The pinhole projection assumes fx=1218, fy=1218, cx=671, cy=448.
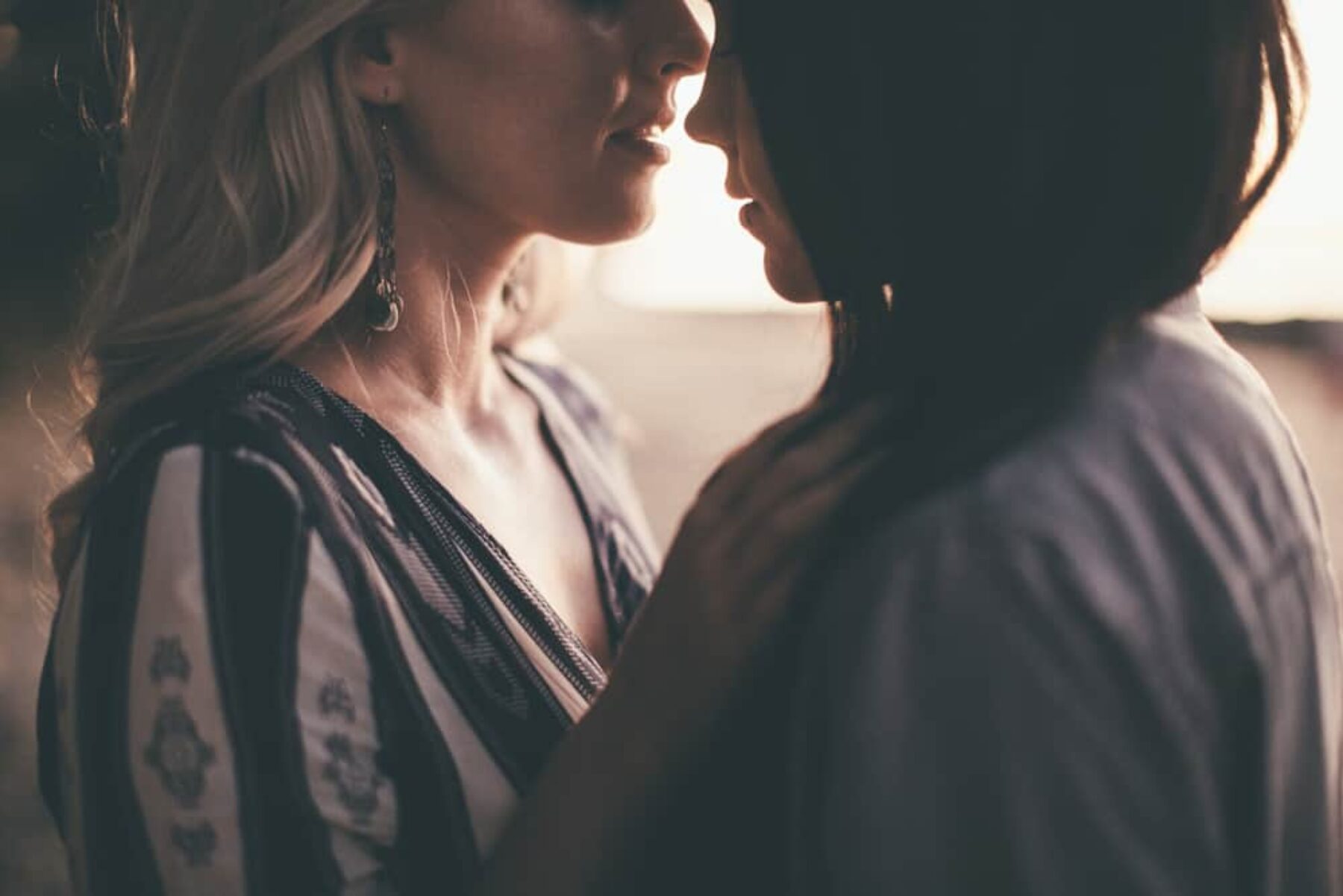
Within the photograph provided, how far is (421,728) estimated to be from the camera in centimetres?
114

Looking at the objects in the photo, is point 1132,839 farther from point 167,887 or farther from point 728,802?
point 167,887

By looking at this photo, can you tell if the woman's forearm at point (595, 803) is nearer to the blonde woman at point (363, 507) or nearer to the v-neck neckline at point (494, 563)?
the blonde woman at point (363, 507)

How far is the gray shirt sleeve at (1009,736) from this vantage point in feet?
2.62

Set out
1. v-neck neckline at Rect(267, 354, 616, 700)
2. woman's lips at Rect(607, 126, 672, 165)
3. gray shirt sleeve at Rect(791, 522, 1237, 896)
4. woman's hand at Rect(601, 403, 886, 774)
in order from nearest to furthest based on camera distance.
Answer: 1. gray shirt sleeve at Rect(791, 522, 1237, 896)
2. woman's hand at Rect(601, 403, 886, 774)
3. v-neck neckline at Rect(267, 354, 616, 700)
4. woman's lips at Rect(607, 126, 672, 165)

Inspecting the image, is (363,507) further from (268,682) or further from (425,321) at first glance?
(425,321)

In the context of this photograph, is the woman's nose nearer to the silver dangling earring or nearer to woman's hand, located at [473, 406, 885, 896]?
the silver dangling earring

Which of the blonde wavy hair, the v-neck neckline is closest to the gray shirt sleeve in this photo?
the v-neck neckline

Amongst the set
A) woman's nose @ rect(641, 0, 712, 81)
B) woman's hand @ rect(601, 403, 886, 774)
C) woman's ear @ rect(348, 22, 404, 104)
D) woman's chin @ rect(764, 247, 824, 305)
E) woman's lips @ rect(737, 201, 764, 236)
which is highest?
woman's ear @ rect(348, 22, 404, 104)

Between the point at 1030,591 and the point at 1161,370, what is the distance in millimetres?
210

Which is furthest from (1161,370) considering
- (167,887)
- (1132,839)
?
(167,887)

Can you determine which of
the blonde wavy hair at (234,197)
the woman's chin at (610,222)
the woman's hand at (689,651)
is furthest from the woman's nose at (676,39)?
the woman's hand at (689,651)

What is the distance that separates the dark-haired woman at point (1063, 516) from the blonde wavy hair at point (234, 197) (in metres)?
0.57

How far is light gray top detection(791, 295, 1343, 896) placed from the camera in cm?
80

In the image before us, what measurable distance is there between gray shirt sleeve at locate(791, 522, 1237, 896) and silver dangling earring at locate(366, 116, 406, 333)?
0.74 meters
